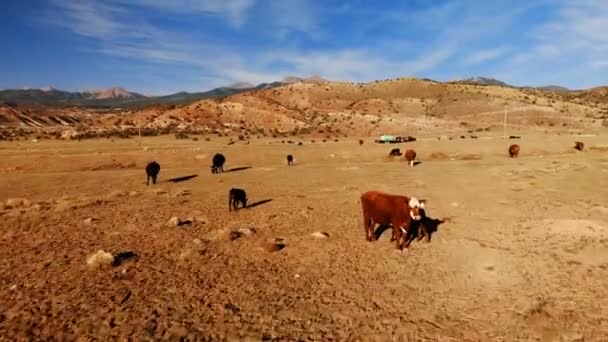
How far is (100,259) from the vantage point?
12273 millimetres

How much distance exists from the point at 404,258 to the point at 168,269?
6.27 metres

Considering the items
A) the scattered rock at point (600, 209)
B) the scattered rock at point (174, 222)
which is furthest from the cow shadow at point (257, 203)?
the scattered rock at point (600, 209)

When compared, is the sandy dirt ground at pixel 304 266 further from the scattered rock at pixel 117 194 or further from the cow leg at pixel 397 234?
the cow leg at pixel 397 234

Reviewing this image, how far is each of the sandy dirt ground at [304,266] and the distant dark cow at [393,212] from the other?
52 centimetres

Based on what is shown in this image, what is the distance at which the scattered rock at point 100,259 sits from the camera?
1220cm

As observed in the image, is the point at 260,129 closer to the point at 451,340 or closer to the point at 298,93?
the point at 298,93

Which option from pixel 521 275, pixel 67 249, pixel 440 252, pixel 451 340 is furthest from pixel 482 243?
pixel 67 249

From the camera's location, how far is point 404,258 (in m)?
12.8

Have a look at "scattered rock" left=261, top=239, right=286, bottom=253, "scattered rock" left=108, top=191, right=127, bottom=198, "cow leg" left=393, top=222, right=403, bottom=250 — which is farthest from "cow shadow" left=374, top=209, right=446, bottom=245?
"scattered rock" left=108, top=191, right=127, bottom=198

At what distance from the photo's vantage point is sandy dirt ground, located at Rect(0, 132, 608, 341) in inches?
359

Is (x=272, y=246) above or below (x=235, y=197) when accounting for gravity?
below

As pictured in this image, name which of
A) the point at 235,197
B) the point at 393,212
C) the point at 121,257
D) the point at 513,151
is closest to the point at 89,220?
the point at 121,257

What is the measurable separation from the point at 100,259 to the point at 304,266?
5318 millimetres

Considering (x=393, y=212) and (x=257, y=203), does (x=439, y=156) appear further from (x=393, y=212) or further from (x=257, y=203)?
(x=393, y=212)
